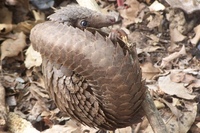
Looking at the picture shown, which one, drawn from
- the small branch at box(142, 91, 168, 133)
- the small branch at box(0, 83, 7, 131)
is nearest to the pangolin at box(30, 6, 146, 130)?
the small branch at box(142, 91, 168, 133)

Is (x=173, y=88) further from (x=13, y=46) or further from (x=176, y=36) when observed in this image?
(x=13, y=46)

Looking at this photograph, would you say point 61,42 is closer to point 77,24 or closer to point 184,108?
point 77,24

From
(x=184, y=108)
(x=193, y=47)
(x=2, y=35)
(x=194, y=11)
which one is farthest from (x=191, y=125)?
(x=2, y=35)

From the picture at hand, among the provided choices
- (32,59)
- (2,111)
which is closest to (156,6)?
(32,59)

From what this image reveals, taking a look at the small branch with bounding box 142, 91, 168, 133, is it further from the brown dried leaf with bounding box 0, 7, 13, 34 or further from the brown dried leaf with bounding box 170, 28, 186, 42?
the brown dried leaf with bounding box 0, 7, 13, 34

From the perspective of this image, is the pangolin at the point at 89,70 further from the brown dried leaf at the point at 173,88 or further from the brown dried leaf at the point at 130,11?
the brown dried leaf at the point at 130,11

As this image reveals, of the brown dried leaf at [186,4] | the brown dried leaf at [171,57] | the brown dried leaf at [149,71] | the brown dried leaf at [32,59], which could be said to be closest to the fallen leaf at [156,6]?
the brown dried leaf at [186,4]
